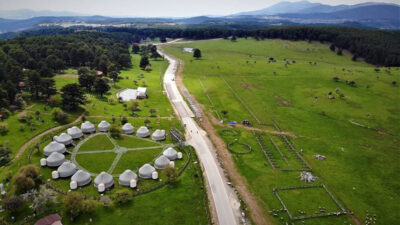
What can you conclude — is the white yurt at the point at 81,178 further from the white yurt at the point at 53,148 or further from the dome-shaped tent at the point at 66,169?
the white yurt at the point at 53,148

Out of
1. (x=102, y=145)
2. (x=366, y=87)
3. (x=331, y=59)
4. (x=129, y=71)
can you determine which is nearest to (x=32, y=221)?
(x=102, y=145)

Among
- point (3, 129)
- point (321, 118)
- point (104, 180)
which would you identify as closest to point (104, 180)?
point (104, 180)

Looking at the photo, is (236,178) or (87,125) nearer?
(236,178)

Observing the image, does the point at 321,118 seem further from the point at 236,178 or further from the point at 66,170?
the point at 66,170

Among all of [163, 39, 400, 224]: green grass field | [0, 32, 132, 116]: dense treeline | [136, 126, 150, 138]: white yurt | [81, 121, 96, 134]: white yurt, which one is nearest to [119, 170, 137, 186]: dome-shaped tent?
[136, 126, 150, 138]: white yurt

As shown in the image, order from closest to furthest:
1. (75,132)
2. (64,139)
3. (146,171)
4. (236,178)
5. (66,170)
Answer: (66,170)
(146,171)
(236,178)
(64,139)
(75,132)

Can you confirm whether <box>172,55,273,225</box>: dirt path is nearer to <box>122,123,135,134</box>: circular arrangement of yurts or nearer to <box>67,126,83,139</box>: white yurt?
<box>122,123,135,134</box>: circular arrangement of yurts

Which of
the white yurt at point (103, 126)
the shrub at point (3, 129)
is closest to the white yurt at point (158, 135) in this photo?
the white yurt at point (103, 126)
